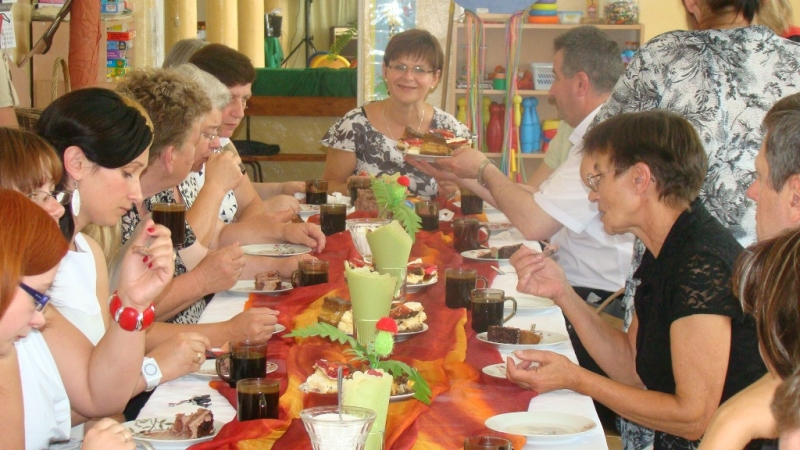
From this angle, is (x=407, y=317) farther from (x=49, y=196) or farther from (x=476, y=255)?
(x=476, y=255)

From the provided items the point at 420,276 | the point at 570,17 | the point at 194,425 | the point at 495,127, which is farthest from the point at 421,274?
the point at 570,17

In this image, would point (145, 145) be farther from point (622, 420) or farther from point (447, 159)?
point (447, 159)

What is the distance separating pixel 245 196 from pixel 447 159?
2.95 feet

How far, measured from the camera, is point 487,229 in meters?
3.47

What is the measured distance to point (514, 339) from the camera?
2.10m

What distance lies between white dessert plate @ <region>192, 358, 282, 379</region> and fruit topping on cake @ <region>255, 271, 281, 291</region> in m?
0.60

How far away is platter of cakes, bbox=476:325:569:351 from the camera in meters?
2.09

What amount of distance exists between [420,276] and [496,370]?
0.75 meters

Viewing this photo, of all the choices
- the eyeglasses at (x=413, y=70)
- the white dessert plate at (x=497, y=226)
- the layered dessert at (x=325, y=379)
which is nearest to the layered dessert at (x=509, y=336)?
the layered dessert at (x=325, y=379)

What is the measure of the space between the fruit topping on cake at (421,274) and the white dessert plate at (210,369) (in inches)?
28.9

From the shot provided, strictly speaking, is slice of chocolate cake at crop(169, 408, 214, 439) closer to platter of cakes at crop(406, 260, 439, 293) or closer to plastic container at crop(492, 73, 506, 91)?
platter of cakes at crop(406, 260, 439, 293)

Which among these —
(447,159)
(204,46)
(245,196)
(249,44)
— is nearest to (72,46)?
(204,46)

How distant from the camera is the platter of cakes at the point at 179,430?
1.50 metres

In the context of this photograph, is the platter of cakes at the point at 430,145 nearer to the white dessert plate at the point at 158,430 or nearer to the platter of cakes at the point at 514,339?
the platter of cakes at the point at 514,339
